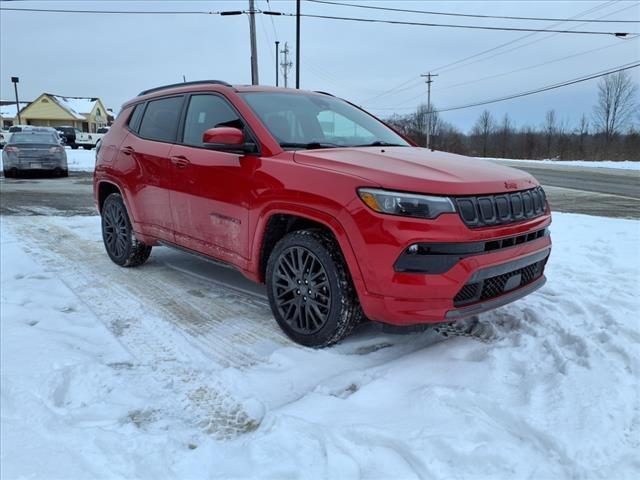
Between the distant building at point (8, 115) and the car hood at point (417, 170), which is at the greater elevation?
the distant building at point (8, 115)

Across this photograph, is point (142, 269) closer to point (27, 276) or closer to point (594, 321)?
point (27, 276)

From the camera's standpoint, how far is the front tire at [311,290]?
124 inches

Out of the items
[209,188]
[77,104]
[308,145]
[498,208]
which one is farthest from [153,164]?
[77,104]

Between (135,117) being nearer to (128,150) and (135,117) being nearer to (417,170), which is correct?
(128,150)

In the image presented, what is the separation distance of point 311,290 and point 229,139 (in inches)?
47.4

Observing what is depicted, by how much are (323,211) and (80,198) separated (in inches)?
364

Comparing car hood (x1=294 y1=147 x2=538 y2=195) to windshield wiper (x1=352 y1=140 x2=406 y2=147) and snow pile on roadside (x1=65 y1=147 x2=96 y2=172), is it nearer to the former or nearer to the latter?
windshield wiper (x1=352 y1=140 x2=406 y2=147)

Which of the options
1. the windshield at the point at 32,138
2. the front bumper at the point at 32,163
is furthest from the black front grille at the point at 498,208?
the windshield at the point at 32,138

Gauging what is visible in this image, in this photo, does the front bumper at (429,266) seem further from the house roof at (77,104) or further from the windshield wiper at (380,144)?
the house roof at (77,104)

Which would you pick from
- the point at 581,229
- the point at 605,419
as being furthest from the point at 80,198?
the point at 605,419

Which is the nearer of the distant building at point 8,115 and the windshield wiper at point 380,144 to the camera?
the windshield wiper at point 380,144

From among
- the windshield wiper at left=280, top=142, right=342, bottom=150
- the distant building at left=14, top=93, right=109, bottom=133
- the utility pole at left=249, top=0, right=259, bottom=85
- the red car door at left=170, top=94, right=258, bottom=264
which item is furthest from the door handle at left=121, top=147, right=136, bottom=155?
the distant building at left=14, top=93, right=109, bottom=133

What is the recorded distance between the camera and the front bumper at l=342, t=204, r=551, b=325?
279cm

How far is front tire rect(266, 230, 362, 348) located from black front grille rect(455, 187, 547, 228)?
32.0 inches
